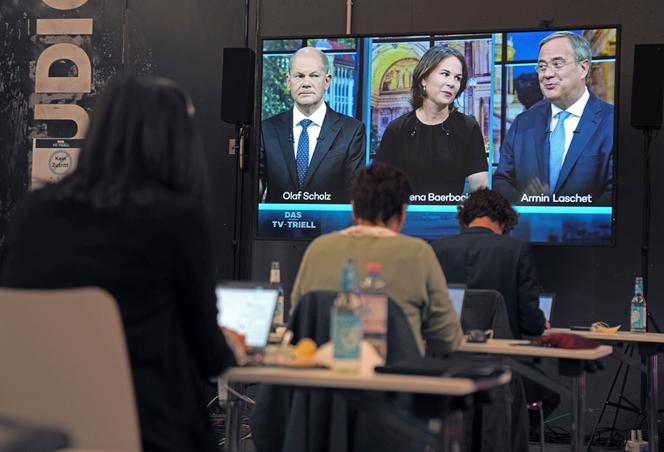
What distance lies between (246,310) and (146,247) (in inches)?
29.2

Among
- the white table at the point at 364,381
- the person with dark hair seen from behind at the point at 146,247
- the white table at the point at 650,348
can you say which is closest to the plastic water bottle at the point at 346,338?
the white table at the point at 364,381

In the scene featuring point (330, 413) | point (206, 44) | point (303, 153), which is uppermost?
point (206, 44)

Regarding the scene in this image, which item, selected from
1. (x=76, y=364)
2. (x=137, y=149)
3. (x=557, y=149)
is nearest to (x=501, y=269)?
(x=557, y=149)

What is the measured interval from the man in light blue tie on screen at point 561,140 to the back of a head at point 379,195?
121 inches

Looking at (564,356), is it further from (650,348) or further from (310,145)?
(310,145)

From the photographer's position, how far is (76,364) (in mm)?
1852

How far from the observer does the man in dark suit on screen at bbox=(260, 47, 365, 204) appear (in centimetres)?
662

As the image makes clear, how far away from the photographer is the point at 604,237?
6172mm

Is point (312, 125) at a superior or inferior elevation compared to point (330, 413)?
superior

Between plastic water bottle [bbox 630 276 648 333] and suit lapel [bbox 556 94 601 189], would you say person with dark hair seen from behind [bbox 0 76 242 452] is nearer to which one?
plastic water bottle [bbox 630 276 648 333]

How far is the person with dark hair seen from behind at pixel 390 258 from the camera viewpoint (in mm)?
3207

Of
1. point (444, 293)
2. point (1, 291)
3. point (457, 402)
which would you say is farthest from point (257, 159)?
point (1, 291)

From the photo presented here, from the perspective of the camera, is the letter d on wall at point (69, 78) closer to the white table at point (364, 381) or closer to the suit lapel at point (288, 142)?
the suit lapel at point (288, 142)

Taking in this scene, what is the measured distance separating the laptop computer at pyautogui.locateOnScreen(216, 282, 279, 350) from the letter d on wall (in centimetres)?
484
